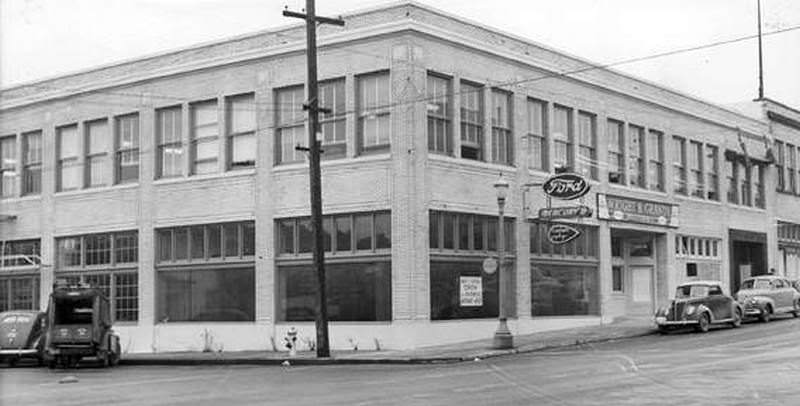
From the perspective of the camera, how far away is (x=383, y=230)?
1209 inches

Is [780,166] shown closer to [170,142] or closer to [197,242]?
[197,242]

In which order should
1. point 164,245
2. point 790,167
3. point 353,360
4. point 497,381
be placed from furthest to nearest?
1. point 790,167
2. point 164,245
3. point 353,360
4. point 497,381

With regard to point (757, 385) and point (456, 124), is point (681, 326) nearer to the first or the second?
point (456, 124)

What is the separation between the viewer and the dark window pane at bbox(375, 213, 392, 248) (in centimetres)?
3050

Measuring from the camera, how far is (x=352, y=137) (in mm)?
Answer: 31375

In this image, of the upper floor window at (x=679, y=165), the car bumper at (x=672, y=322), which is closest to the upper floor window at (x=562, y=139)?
the car bumper at (x=672, y=322)

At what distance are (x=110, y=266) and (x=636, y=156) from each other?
19.9 m

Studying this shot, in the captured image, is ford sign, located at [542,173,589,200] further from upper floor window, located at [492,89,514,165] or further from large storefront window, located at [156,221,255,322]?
large storefront window, located at [156,221,255,322]

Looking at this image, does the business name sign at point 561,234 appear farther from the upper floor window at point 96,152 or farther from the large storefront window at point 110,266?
the upper floor window at point 96,152

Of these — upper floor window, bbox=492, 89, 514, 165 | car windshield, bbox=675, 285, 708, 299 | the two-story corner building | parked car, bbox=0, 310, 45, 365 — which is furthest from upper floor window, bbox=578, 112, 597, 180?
parked car, bbox=0, 310, 45, 365

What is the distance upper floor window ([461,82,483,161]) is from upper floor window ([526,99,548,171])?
2.75 m

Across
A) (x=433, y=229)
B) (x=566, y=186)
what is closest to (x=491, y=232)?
(x=566, y=186)

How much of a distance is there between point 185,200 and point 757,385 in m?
22.6

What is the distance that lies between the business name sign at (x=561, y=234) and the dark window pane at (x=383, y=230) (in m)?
5.55
